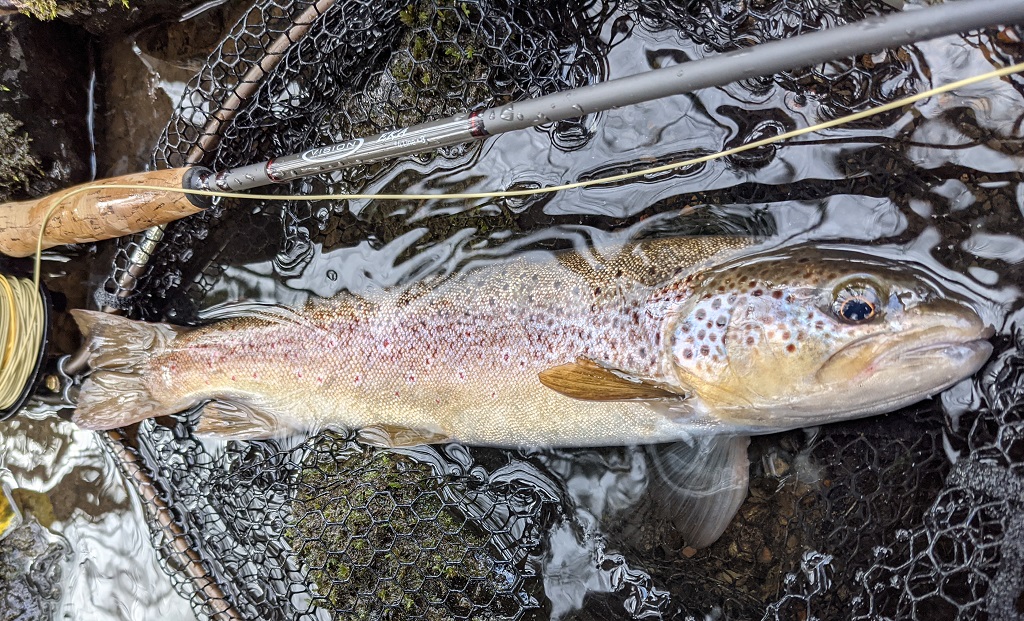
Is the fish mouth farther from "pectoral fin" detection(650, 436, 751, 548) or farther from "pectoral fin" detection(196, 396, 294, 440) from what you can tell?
"pectoral fin" detection(196, 396, 294, 440)

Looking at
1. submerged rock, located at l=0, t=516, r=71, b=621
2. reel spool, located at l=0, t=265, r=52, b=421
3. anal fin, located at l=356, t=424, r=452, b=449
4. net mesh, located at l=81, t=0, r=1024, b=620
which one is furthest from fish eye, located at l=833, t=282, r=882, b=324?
submerged rock, located at l=0, t=516, r=71, b=621

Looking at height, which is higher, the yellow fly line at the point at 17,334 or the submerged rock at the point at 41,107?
the submerged rock at the point at 41,107

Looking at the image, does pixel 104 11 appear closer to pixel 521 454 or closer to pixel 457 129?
pixel 457 129

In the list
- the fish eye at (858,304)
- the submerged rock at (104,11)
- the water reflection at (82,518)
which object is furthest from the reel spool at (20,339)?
the fish eye at (858,304)

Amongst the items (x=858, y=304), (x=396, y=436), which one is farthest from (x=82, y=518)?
(x=858, y=304)

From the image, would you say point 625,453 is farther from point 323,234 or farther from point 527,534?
point 323,234

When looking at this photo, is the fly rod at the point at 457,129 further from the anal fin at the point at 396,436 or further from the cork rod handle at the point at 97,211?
the anal fin at the point at 396,436
